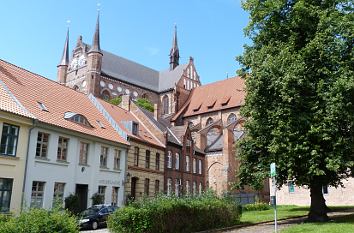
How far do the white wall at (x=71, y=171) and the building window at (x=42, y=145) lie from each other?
220 mm

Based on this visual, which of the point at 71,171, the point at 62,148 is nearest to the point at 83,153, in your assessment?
the point at 71,171

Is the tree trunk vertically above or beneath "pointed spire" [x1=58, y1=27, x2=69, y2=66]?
beneath

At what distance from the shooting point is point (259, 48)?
22797 millimetres

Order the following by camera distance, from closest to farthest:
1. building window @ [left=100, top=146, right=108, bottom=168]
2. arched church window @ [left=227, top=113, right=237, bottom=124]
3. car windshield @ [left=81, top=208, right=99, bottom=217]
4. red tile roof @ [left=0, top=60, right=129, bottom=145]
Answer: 1. car windshield @ [left=81, top=208, right=99, bottom=217]
2. red tile roof @ [left=0, top=60, right=129, bottom=145]
3. building window @ [left=100, top=146, right=108, bottom=168]
4. arched church window @ [left=227, top=113, right=237, bottom=124]

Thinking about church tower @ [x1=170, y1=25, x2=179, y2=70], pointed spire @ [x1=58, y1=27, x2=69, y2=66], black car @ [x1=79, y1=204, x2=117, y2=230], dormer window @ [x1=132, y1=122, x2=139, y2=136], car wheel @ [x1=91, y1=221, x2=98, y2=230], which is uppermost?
church tower @ [x1=170, y1=25, x2=179, y2=70]

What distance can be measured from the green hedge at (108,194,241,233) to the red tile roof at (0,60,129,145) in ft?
35.0

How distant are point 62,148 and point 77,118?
283cm

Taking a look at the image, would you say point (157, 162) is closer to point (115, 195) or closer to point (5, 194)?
point (115, 195)

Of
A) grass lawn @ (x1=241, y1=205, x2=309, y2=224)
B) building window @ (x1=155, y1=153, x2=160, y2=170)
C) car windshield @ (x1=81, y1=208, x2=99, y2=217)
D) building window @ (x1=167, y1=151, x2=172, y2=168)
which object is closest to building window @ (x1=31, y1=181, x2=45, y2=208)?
car windshield @ (x1=81, y1=208, x2=99, y2=217)

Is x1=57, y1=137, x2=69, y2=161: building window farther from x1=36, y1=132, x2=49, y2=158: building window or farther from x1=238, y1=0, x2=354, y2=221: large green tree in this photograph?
x1=238, y1=0, x2=354, y2=221: large green tree

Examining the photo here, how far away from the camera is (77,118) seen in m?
27.1

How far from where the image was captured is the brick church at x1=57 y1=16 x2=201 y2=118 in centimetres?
6278

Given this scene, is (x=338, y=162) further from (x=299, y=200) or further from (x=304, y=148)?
(x=299, y=200)

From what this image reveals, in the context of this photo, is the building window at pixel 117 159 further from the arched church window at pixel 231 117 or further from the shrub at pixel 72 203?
the arched church window at pixel 231 117
